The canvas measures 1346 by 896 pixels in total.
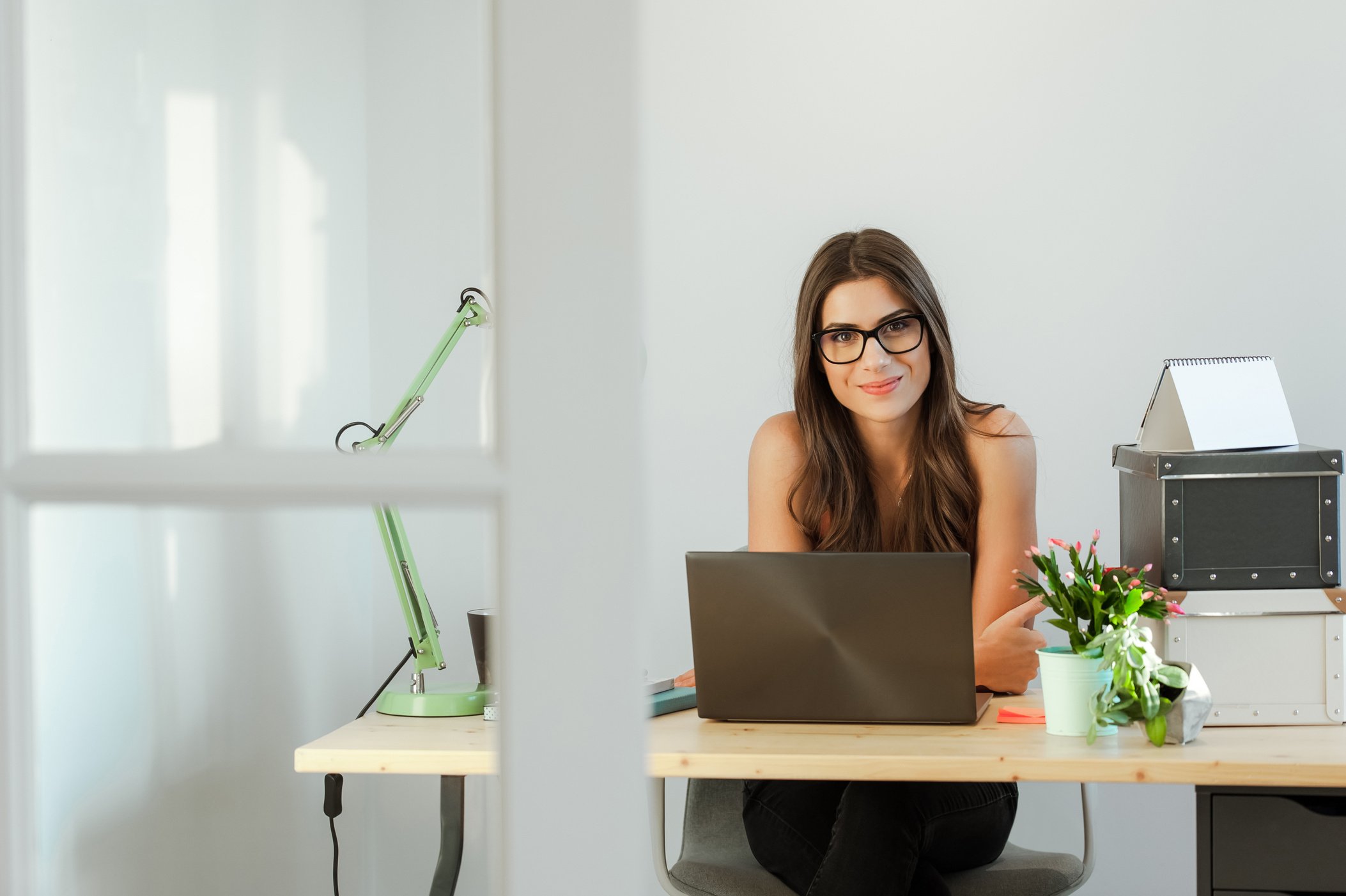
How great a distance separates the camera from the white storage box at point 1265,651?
5.40ft

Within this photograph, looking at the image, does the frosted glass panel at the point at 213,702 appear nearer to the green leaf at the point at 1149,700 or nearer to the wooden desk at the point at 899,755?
the wooden desk at the point at 899,755

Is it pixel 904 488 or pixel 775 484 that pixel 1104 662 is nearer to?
pixel 904 488

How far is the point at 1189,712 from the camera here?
150cm

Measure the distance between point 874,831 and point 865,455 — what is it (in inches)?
32.2

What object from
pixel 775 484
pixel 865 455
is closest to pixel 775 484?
pixel 775 484

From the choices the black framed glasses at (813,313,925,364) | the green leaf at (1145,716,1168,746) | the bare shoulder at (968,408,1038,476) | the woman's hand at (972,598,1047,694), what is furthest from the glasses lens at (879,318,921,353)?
the green leaf at (1145,716,1168,746)

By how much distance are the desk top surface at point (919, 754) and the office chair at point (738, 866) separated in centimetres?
32

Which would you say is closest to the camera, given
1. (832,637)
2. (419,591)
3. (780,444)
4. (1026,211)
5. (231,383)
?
(231,383)

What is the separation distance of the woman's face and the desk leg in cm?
102

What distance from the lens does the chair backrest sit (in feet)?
6.56

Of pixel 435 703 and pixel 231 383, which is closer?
pixel 231 383

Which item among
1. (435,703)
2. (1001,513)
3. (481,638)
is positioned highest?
(1001,513)

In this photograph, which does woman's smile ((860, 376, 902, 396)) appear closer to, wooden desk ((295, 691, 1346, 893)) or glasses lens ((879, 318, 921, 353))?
glasses lens ((879, 318, 921, 353))

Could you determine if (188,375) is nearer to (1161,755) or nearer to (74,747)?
(74,747)
